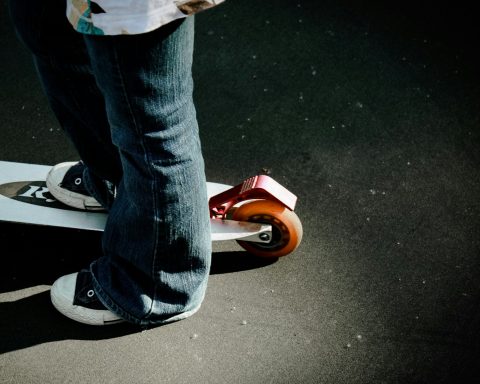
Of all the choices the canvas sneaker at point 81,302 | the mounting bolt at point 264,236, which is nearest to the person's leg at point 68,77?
the canvas sneaker at point 81,302

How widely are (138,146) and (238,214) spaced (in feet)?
1.86

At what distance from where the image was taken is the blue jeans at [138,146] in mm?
871

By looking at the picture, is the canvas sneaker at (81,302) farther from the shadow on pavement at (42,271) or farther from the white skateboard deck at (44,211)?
the white skateboard deck at (44,211)

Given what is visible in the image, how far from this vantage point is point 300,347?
4.50 ft

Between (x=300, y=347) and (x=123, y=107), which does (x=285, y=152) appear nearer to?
(x=300, y=347)

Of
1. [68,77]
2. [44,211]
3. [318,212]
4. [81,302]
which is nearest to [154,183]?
[68,77]

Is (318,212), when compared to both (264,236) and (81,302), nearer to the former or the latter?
(264,236)

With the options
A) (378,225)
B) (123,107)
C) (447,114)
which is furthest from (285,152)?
(123,107)

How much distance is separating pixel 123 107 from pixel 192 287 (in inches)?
21.0

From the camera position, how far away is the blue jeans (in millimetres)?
871

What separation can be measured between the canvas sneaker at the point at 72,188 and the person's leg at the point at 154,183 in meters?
0.23

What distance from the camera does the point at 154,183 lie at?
102 cm

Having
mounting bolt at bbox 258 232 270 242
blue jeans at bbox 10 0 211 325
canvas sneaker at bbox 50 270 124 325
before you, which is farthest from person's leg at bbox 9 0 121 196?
mounting bolt at bbox 258 232 270 242

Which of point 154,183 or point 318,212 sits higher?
point 154,183
